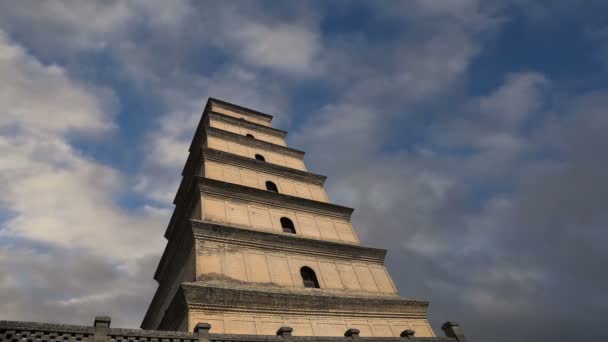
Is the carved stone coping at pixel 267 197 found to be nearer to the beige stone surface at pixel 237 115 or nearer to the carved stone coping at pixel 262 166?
the carved stone coping at pixel 262 166

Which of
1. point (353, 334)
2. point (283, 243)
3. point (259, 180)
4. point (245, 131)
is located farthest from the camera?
point (245, 131)

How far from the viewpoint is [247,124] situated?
24766 mm

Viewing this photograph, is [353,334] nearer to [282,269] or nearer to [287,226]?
[282,269]

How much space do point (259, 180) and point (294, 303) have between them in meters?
7.88

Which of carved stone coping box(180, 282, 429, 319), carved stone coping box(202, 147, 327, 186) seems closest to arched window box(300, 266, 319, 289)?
carved stone coping box(180, 282, 429, 319)

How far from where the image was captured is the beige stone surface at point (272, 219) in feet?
53.2

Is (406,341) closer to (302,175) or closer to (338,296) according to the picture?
(338,296)

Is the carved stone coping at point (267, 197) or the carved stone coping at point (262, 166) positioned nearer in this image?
the carved stone coping at point (267, 197)

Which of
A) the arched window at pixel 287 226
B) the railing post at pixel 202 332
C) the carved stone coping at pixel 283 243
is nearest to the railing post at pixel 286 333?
the railing post at pixel 202 332

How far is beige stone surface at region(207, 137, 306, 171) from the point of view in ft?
69.9

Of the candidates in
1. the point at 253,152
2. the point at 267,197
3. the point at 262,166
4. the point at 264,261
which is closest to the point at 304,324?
the point at 264,261

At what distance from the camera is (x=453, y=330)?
40.2 ft

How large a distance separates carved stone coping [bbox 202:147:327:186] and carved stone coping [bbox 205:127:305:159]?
2.45m

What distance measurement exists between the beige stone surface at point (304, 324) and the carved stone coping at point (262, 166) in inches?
351
